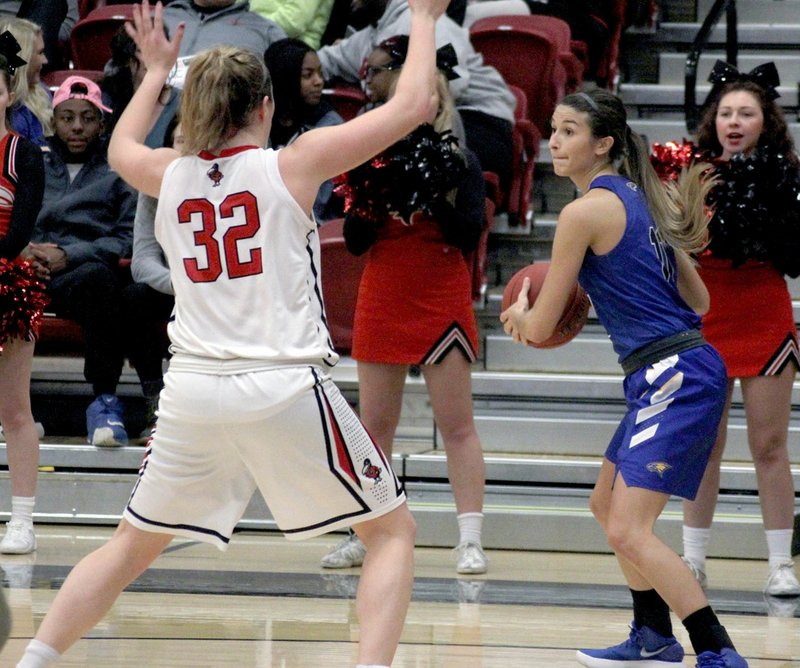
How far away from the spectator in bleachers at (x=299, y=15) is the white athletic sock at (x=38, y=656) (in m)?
5.27

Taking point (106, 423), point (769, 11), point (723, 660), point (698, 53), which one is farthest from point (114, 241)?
point (769, 11)

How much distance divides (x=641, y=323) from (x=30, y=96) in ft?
13.3

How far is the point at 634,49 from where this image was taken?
920cm

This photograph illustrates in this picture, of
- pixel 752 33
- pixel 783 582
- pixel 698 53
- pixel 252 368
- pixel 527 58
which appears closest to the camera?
pixel 252 368

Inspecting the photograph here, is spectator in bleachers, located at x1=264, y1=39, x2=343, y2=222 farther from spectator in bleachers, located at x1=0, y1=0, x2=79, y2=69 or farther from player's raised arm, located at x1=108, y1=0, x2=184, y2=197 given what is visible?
player's raised arm, located at x1=108, y1=0, x2=184, y2=197

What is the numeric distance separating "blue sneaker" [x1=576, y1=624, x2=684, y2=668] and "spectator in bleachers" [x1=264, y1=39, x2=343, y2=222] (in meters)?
3.35

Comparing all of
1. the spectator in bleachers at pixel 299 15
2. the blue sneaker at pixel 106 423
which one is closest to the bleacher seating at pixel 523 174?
the spectator in bleachers at pixel 299 15

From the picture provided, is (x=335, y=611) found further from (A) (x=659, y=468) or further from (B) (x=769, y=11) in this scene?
(B) (x=769, y=11)

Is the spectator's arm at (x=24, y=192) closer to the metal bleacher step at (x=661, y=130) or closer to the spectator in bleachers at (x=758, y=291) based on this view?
the spectator in bleachers at (x=758, y=291)

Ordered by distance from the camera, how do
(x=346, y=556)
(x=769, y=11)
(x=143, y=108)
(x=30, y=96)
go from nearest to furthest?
1. (x=143, y=108)
2. (x=346, y=556)
3. (x=30, y=96)
4. (x=769, y=11)

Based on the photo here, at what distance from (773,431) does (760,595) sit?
59cm

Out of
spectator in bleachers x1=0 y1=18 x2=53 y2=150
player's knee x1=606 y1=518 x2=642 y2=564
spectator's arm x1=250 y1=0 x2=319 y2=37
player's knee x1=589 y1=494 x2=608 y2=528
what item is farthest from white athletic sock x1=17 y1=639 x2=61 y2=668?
spectator's arm x1=250 y1=0 x2=319 y2=37

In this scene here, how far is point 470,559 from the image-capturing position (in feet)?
16.6

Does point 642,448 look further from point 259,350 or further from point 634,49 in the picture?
point 634,49
